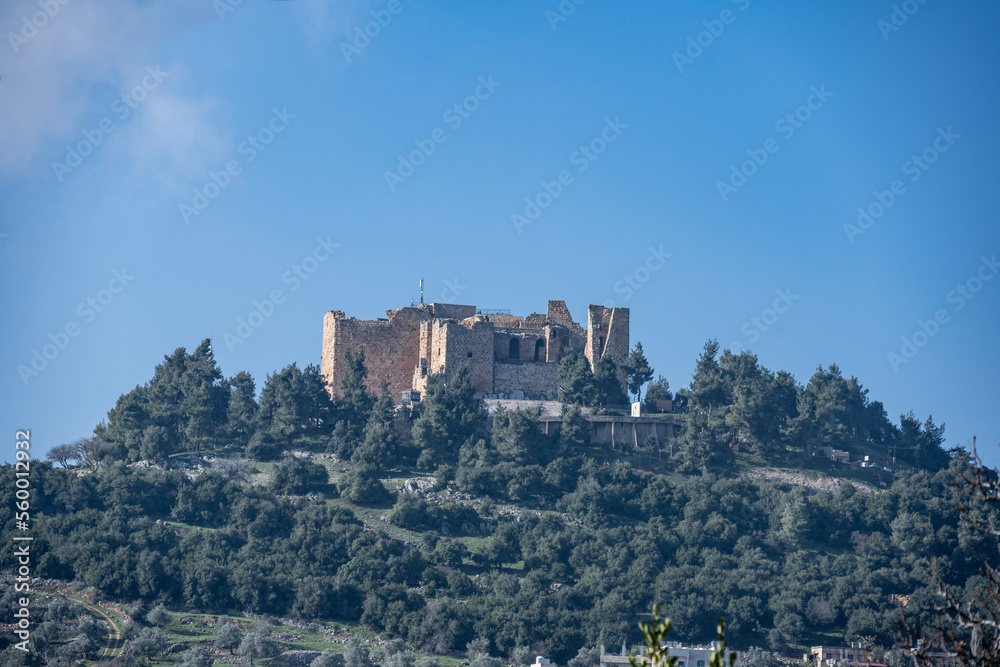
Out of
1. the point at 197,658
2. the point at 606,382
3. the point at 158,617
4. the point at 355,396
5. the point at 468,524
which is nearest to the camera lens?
the point at 197,658

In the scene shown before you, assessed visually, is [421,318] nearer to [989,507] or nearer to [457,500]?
[457,500]

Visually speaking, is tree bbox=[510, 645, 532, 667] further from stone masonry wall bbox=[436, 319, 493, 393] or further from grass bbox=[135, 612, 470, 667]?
stone masonry wall bbox=[436, 319, 493, 393]

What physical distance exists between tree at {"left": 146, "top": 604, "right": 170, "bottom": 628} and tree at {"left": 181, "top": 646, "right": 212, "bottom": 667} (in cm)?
277

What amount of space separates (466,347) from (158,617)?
16.1 meters

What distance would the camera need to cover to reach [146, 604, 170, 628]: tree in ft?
111

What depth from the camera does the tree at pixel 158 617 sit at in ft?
111

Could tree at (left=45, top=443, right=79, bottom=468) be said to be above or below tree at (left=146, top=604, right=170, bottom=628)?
above

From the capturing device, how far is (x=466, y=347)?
151 feet

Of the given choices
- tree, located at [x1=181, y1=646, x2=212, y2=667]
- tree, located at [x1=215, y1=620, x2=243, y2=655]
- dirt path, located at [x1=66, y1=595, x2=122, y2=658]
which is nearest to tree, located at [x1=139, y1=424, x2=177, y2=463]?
dirt path, located at [x1=66, y1=595, x2=122, y2=658]

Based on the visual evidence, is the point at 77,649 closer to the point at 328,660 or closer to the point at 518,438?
the point at 328,660

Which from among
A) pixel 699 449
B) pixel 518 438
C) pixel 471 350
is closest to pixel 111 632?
pixel 518 438

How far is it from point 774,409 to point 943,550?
310 inches

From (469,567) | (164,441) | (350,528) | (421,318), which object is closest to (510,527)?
(469,567)

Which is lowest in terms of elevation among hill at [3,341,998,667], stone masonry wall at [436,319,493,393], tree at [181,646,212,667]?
tree at [181,646,212,667]
